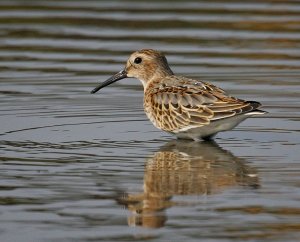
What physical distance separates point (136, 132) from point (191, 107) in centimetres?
95

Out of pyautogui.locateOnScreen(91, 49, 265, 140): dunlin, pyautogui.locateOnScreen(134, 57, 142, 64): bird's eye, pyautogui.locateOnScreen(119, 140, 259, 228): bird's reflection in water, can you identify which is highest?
pyautogui.locateOnScreen(134, 57, 142, 64): bird's eye

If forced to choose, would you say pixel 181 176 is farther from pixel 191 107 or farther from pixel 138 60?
pixel 138 60

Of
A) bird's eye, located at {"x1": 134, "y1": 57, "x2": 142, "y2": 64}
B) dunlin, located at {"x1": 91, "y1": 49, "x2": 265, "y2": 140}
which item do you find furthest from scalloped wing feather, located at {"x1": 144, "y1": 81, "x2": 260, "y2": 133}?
bird's eye, located at {"x1": 134, "y1": 57, "x2": 142, "y2": 64}

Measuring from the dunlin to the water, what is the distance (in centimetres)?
22

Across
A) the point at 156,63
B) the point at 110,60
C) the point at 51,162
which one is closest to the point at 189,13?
the point at 110,60

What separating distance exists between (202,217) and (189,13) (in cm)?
1339

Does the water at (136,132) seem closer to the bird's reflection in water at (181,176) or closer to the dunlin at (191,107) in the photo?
the bird's reflection in water at (181,176)

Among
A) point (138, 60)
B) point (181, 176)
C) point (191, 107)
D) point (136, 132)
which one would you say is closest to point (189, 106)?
point (191, 107)

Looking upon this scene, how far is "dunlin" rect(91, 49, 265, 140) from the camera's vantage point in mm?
12633

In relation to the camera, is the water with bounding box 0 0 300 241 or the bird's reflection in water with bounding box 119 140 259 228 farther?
the bird's reflection in water with bounding box 119 140 259 228

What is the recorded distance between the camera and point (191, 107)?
13.1 metres

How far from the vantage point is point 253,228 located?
29.9 ft

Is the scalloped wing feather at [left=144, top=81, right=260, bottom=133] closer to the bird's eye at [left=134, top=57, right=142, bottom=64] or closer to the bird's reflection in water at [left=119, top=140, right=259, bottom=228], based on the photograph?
the bird's reflection in water at [left=119, top=140, right=259, bottom=228]

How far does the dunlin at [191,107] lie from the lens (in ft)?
41.4
